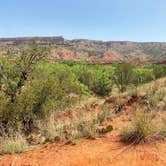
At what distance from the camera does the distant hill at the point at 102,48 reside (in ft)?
415

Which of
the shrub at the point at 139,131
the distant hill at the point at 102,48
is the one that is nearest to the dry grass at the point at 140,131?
the shrub at the point at 139,131

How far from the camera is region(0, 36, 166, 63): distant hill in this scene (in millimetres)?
126438

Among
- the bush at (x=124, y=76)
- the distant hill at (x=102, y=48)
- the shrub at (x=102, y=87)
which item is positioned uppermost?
the distant hill at (x=102, y=48)

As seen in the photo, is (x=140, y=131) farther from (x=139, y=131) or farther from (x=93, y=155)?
(x=93, y=155)

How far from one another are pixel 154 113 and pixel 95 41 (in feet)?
521

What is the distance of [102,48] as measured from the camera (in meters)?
153

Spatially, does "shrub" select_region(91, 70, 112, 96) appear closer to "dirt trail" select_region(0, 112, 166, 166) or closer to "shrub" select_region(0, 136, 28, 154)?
"dirt trail" select_region(0, 112, 166, 166)

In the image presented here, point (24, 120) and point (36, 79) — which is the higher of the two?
point (36, 79)

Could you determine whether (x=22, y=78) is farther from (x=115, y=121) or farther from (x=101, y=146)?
(x=101, y=146)

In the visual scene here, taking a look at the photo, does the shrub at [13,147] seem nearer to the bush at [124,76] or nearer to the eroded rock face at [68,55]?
the bush at [124,76]

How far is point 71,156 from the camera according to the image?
576 cm

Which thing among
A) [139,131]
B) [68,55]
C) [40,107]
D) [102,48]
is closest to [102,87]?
[40,107]

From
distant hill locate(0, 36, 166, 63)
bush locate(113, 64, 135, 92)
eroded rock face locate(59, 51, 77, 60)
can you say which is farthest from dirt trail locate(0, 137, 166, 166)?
distant hill locate(0, 36, 166, 63)

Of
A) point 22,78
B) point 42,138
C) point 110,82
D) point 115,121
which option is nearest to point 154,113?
point 115,121
